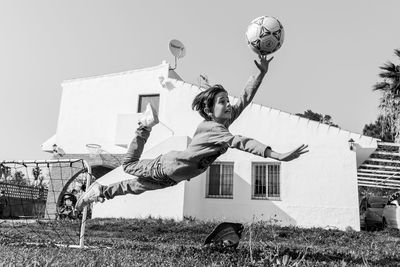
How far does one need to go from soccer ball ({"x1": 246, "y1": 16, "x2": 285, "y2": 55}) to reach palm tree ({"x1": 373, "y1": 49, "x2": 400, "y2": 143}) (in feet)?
50.4

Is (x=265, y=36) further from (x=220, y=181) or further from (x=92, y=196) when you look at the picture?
(x=220, y=181)

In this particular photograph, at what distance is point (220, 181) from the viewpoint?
15016 millimetres

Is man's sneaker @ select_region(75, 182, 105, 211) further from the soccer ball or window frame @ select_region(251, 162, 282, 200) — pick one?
window frame @ select_region(251, 162, 282, 200)

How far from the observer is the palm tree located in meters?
18.3

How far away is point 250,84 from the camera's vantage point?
5371mm

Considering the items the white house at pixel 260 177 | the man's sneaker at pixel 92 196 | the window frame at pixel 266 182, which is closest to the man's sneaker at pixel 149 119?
the man's sneaker at pixel 92 196

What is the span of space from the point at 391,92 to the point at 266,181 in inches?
361

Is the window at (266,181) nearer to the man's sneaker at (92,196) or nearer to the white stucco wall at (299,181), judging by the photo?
the white stucco wall at (299,181)

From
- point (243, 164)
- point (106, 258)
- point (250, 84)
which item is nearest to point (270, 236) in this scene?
point (243, 164)

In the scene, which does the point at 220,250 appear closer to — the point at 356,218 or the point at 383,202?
the point at 356,218

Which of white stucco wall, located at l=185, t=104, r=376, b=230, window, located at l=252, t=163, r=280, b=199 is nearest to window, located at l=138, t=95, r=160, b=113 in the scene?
white stucco wall, located at l=185, t=104, r=376, b=230

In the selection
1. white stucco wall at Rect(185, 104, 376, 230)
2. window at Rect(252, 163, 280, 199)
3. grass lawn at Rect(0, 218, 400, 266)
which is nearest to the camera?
grass lawn at Rect(0, 218, 400, 266)

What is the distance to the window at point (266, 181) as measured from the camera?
14.4 metres

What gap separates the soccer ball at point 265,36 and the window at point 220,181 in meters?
9.84
